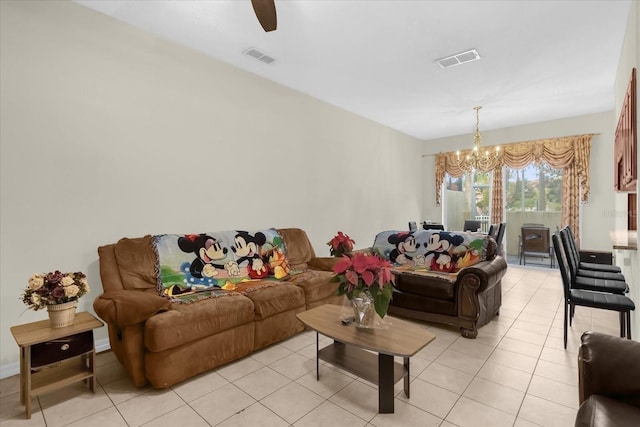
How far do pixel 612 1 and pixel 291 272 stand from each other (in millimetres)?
3826

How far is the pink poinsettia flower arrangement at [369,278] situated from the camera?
200 cm

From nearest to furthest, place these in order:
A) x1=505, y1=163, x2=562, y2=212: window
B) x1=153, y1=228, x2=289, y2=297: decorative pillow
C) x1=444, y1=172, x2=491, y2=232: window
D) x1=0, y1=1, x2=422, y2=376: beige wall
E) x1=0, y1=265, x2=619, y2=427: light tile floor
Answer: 1. x1=0, y1=265, x2=619, y2=427: light tile floor
2. x1=0, y1=1, x2=422, y2=376: beige wall
3. x1=153, y1=228, x2=289, y2=297: decorative pillow
4. x1=505, y1=163, x2=562, y2=212: window
5. x1=444, y1=172, x2=491, y2=232: window

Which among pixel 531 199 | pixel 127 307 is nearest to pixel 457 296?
pixel 127 307

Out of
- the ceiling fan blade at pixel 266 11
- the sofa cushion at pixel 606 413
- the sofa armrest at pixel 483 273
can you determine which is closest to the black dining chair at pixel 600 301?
the sofa armrest at pixel 483 273

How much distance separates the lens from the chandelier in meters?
5.34

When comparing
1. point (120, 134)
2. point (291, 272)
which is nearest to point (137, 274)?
point (120, 134)

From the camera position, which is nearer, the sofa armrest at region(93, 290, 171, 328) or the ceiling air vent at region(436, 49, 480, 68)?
the sofa armrest at region(93, 290, 171, 328)

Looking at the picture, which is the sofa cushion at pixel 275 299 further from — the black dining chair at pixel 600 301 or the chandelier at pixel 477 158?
the chandelier at pixel 477 158

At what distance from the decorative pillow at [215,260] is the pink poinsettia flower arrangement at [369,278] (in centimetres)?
143

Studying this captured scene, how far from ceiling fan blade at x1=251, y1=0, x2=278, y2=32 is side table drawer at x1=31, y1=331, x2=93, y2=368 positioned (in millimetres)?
2358

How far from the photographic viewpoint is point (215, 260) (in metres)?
3.12

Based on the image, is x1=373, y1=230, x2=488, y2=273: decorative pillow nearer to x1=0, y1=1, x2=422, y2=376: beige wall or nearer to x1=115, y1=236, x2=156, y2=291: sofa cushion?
x1=0, y1=1, x2=422, y2=376: beige wall

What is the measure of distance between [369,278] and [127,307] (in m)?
1.60

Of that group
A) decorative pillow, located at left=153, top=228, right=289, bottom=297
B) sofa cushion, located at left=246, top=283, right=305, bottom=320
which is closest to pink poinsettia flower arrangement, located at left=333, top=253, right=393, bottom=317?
sofa cushion, located at left=246, top=283, right=305, bottom=320
